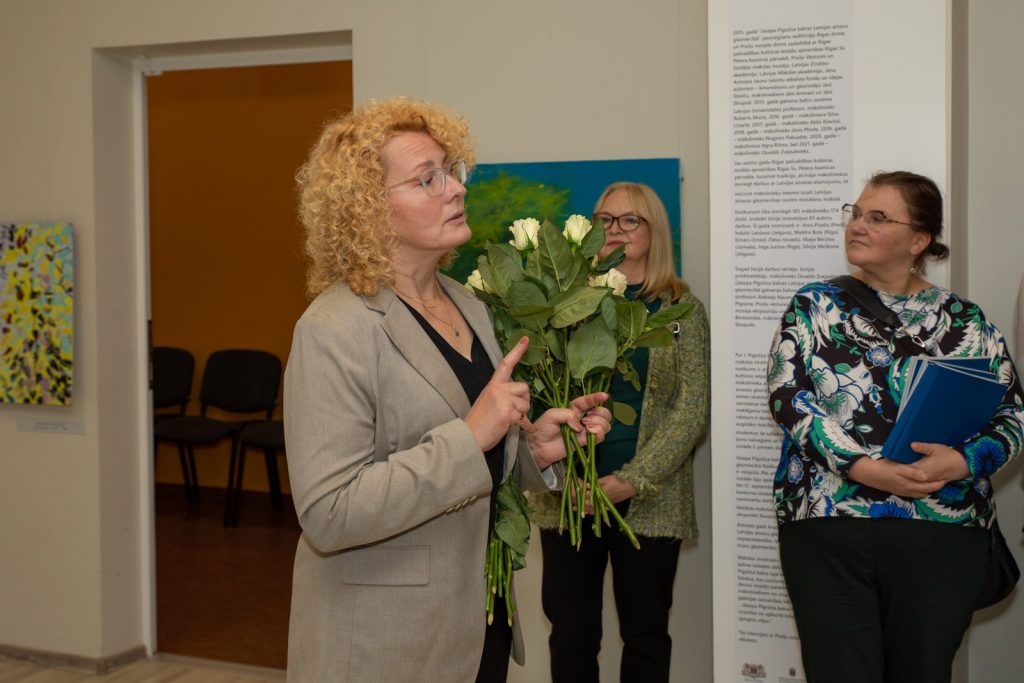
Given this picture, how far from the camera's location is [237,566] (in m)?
6.07

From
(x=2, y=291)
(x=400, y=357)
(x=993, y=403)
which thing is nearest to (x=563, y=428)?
(x=400, y=357)

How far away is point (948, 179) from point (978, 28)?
0.81 m

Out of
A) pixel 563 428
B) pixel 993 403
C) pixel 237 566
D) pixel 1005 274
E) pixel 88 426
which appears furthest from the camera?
pixel 237 566

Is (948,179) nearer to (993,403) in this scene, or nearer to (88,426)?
(993,403)

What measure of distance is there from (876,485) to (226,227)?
600cm

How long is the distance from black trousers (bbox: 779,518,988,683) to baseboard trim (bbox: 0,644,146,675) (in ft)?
10.5

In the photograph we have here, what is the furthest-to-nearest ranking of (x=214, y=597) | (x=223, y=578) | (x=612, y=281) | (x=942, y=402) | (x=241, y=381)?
(x=241, y=381)
(x=223, y=578)
(x=214, y=597)
(x=942, y=402)
(x=612, y=281)

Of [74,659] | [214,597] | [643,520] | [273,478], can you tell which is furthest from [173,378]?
[643,520]

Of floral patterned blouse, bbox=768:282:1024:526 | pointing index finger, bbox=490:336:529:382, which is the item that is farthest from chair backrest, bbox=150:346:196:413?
pointing index finger, bbox=490:336:529:382

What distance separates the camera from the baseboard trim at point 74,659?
14.8 ft

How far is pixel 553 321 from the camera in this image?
6.71 ft

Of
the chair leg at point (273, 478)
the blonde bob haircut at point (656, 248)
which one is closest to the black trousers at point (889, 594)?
the blonde bob haircut at point (656, 248)

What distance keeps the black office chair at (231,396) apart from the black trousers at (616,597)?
382 cm

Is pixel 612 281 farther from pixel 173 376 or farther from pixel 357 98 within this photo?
pixel 173 376
